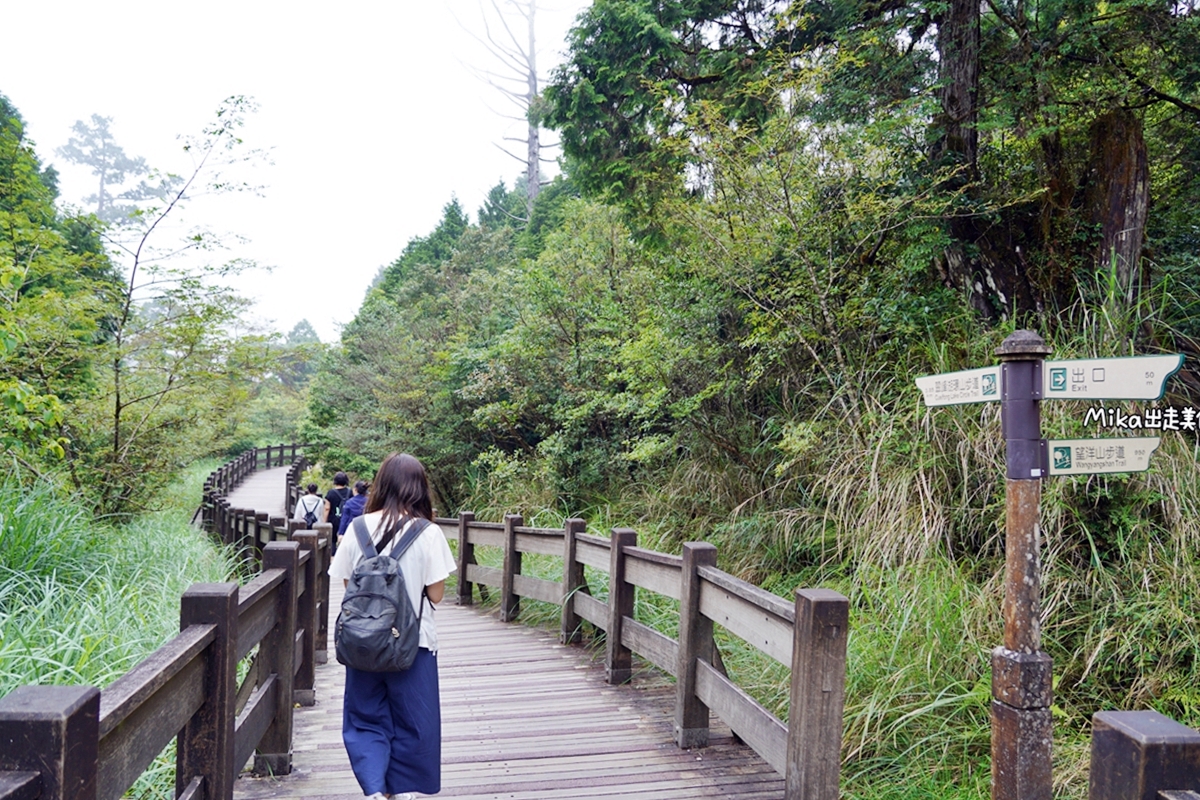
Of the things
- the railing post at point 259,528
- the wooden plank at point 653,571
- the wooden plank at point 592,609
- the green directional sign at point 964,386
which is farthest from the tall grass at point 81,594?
the green directional sign at point 964,386

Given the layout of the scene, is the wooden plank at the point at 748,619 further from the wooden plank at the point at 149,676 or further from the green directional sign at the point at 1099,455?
the wooden plank at the point at 149,676

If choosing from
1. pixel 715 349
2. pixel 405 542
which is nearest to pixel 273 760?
pixel 405 542

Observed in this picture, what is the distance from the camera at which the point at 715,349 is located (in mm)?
8383

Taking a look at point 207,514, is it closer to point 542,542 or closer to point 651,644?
point 542,542

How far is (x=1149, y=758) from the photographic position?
1634 mm

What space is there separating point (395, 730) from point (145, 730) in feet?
4.94

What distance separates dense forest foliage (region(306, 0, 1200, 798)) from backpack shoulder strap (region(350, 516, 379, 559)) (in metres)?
2.38

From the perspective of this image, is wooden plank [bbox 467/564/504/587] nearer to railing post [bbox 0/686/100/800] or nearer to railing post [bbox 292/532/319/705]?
railing post [bbox 292/532/319/705]

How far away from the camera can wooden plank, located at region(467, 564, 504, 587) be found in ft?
29.2

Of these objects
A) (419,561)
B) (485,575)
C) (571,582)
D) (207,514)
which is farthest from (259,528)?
(419,561)

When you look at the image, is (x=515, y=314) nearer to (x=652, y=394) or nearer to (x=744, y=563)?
(x=652, y=394)

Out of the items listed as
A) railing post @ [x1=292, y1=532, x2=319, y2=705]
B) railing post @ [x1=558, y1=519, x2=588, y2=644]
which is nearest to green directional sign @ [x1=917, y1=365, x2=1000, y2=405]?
railing post @ [x1=558, y1=519, x2=588, y2=644]

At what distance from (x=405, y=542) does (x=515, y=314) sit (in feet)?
44.8

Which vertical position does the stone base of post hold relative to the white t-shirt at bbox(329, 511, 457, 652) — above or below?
below
